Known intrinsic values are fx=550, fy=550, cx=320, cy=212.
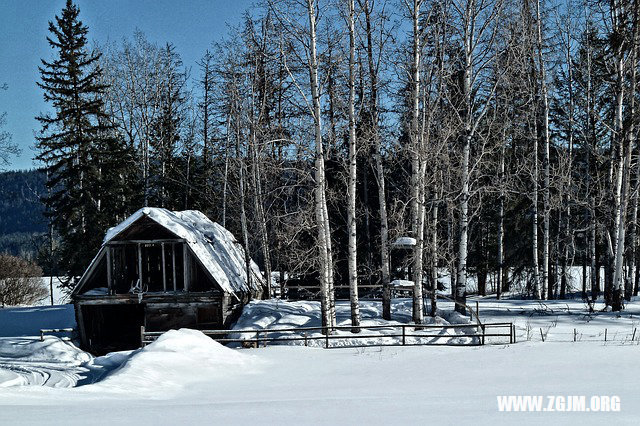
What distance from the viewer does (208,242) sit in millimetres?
23375

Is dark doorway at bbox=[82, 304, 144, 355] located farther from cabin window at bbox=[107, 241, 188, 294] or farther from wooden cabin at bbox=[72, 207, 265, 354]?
cabin window at bbox=[107, 241, 188, 294]

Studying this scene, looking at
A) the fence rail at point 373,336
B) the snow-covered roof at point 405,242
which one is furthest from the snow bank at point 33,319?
the snow-covered roof at point 405,242

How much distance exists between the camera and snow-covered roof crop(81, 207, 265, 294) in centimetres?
2055

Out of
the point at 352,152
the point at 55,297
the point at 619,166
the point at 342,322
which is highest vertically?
the point at 352,152

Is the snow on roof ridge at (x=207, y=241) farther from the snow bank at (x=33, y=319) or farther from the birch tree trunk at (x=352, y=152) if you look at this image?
the snow bank at (x=33, y=319)

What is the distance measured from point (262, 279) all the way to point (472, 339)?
49.5 ft

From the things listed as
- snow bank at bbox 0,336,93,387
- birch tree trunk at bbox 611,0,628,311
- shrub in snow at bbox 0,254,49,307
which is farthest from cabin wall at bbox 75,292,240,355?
shrub in snow at bbox 0,254,49,307

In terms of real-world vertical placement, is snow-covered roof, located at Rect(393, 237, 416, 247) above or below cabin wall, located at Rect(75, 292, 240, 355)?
above

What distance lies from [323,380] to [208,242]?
41.2ft

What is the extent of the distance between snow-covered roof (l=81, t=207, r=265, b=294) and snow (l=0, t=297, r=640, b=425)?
156 inches

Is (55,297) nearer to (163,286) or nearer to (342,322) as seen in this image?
(163,286)

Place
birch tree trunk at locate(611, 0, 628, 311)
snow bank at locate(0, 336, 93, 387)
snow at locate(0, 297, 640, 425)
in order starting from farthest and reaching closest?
1. birch tree trunk at locate(611, 0, 628, 311)
2. snow bank at locate(0, 336, 93, 387)
3. snow at locate(0, 297, 640, 425)

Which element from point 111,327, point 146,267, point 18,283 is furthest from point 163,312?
point 18,283

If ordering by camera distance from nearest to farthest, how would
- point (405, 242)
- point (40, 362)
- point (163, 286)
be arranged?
1. point (40, 362)
2. point (405, 242)
3. point (163, 286)
